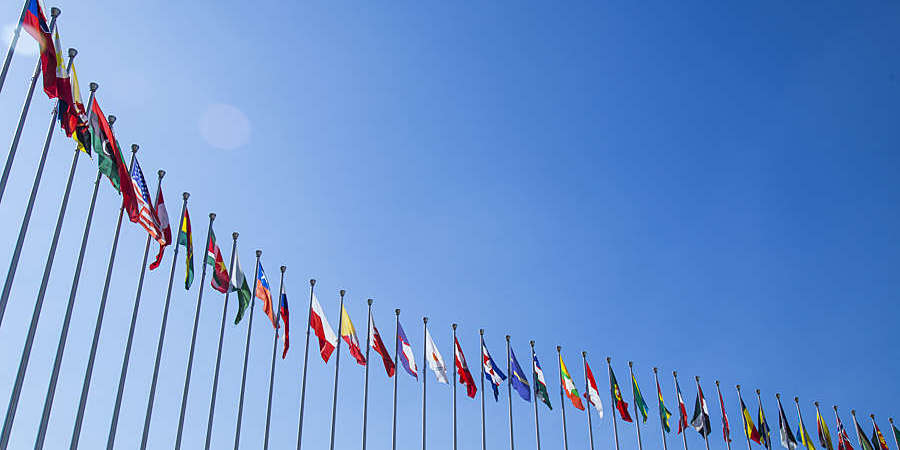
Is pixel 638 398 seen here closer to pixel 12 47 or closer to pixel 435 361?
pixel 435 361

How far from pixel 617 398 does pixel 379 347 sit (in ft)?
39.8

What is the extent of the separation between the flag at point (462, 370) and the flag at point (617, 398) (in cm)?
695

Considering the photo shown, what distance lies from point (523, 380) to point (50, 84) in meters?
20.2

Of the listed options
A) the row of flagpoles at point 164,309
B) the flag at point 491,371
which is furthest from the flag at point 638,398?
the flag at point 491,371

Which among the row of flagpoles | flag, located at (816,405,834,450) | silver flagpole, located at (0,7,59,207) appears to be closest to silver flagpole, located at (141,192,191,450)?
the row of flagpoles

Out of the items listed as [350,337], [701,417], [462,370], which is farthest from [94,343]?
[701,417]

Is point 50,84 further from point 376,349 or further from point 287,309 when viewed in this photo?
point 376,349

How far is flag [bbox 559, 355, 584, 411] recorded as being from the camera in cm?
3170

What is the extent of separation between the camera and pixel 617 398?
33.0 metres

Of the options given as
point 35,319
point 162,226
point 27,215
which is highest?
point 162,226

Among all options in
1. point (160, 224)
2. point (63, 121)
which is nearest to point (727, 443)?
A: point (160, 224)

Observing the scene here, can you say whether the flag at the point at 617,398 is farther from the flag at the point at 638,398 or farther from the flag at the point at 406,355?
the flag at the point at 406,355

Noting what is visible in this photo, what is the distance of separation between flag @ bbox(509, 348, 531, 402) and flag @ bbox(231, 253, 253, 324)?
11453 millimetres

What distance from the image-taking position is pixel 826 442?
38.0 metres
